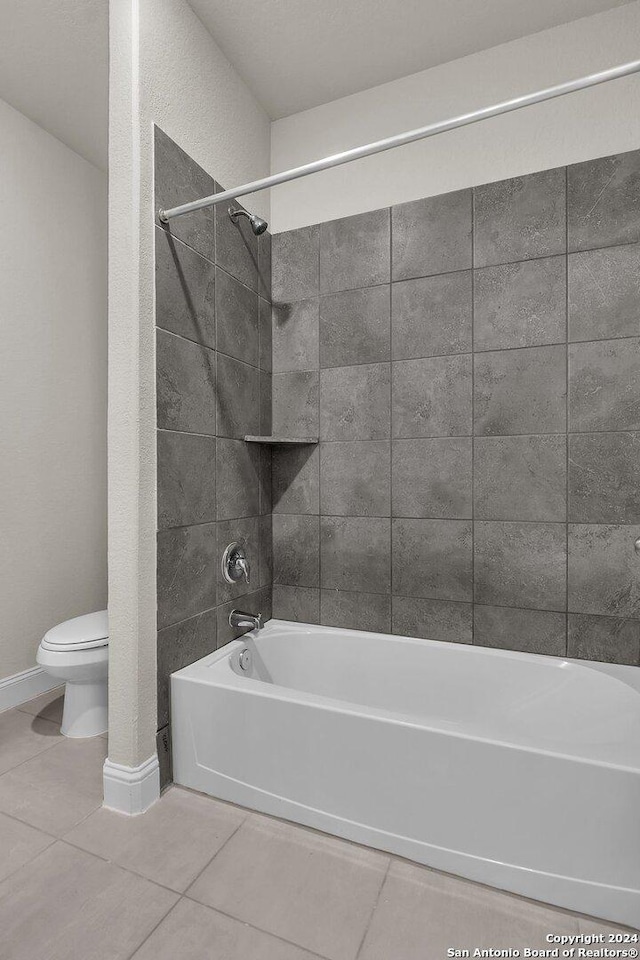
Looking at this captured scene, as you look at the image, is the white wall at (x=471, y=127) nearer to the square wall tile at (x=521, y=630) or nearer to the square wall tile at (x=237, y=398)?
the square wall tile at (x=237, y=398)

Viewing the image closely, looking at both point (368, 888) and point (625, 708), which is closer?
point (368, 888)

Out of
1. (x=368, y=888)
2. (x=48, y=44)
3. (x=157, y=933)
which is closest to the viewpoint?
(x=157, y=933)

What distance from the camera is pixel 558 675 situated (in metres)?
1.80

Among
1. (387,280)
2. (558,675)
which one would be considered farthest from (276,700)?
(387,280)

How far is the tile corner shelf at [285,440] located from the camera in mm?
2088

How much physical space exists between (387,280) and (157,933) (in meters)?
2.25

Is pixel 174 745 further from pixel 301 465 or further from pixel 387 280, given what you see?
pixel 387 280

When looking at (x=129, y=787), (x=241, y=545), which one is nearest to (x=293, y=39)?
(x=241, y=545)

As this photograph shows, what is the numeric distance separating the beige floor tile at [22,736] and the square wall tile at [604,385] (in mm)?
2412

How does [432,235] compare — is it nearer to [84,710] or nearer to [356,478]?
[356,478]

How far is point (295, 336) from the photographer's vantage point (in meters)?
2.33

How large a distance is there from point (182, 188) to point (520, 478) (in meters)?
1.63

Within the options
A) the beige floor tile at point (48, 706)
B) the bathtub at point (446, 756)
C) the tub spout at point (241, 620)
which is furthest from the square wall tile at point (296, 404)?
the beige floor tile at point (48, 706)

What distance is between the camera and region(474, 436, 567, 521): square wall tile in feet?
6.16
